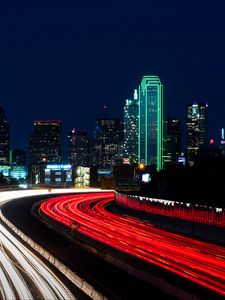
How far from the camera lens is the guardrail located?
134ft

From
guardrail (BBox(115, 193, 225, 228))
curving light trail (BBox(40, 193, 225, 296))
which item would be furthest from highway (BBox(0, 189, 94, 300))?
guardrail (BBox(115, 193, 225, 228))

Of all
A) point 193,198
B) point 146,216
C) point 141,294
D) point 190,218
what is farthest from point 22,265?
point 193,198

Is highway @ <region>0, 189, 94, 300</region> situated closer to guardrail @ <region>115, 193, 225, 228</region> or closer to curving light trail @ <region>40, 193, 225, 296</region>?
curving light trail @ <region>40, 193, 225, 296</region>

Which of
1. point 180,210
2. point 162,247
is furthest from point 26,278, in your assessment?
point 180,210

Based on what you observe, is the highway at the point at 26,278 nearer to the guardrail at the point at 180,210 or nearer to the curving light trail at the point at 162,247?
the curving light trail at the point at 162,247

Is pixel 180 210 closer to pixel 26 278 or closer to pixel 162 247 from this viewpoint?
pixel 162 247

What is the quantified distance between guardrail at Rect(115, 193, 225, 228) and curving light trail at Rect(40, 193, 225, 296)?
190 centimetres

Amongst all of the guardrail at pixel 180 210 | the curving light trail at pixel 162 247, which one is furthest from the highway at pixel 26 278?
the guardrail at pixel 180 210

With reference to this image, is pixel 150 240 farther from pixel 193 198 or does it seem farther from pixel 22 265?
pixel 193 198

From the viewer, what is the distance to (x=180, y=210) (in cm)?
4803

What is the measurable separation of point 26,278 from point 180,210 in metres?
24.1

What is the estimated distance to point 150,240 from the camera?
38781mm

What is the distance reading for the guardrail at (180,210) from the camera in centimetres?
4095

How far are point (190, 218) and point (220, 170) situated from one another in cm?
4157
